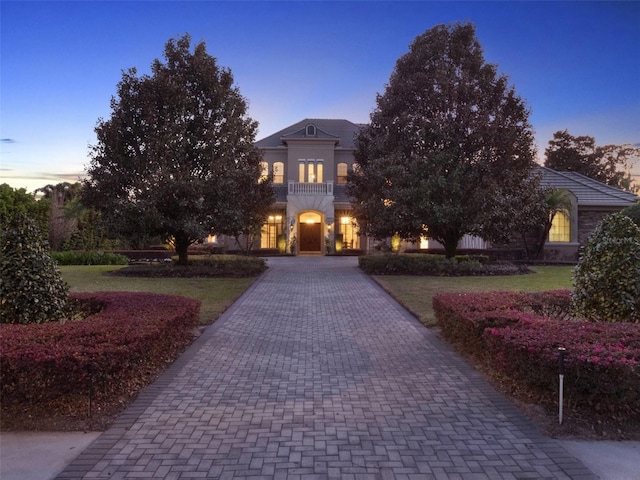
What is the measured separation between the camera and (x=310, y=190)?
34.2m

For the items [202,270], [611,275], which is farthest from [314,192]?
[611,275]

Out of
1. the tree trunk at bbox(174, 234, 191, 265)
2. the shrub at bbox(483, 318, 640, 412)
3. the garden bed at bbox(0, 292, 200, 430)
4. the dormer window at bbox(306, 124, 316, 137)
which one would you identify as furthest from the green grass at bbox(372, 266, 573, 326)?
the dormer window at bbox(306, 124, 316, 137)

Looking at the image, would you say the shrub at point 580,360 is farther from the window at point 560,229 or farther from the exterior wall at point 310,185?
the exterior wall at point 310,185

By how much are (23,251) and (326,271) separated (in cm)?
1562

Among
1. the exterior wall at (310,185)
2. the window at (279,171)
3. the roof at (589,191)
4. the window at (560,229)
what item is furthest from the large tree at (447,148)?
the window at (279,171)

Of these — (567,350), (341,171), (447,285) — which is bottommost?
(447,285)

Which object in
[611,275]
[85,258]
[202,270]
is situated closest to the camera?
[611,275]

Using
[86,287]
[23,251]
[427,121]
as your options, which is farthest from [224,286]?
[427,121]

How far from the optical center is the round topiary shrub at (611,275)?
7543mm

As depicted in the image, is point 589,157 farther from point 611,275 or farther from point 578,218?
point 611,275

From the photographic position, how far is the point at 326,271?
22.3 m

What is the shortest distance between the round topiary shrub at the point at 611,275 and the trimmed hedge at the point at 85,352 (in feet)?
22.5

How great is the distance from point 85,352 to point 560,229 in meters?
30.0

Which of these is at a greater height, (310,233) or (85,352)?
(310,233)
